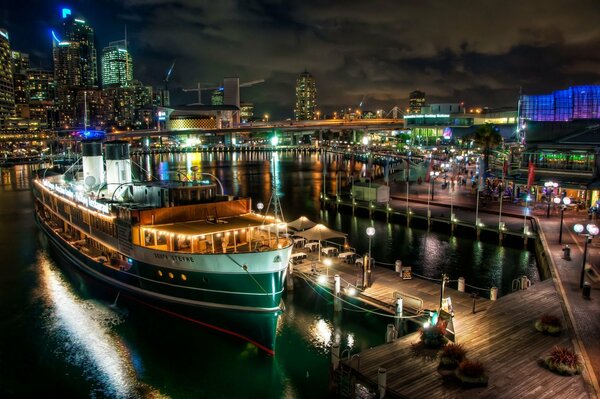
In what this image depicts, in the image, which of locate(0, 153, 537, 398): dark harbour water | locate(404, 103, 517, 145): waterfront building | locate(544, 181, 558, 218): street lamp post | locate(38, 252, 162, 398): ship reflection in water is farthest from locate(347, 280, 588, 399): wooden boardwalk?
locate(404, 103, 517, 145): waterfront building

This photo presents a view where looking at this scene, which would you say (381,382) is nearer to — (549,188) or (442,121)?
(549,188)

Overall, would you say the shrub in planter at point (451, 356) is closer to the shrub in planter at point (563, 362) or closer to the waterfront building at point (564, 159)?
the shrub in planter at point (563, 362)

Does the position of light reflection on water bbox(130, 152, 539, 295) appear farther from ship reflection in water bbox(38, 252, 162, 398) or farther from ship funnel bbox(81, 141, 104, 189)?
ship funnel bbox(81, 141, 104, 189)

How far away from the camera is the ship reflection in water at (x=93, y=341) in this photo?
69.6 ft

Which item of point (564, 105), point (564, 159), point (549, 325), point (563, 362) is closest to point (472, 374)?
point (563, 362)

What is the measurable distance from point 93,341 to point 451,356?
18.4 m

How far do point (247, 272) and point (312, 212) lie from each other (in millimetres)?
41676

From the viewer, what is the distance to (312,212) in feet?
215

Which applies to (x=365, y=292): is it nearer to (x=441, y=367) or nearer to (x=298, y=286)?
(x=298, y=286)

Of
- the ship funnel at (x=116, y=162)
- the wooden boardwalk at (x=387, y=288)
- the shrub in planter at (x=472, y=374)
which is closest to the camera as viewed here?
the shrub in planter at (x=472, y=374)

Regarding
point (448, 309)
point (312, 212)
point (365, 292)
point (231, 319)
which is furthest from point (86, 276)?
point (312, 212)

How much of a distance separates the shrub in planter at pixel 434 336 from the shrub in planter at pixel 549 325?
3.98m

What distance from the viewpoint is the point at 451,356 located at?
16.5 metres

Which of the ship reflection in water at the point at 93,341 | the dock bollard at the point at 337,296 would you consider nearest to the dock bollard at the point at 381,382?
the ship reflection in water at the point at 93,341
